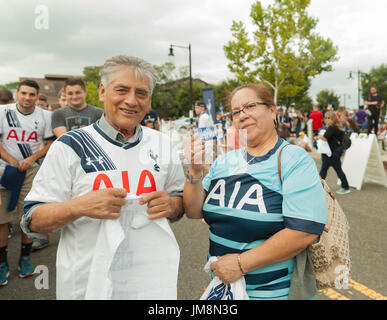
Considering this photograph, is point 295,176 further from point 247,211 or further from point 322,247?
point 322,247

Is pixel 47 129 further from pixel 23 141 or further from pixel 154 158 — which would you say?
pixel 154 158

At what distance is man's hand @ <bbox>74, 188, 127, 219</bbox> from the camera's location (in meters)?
1.22

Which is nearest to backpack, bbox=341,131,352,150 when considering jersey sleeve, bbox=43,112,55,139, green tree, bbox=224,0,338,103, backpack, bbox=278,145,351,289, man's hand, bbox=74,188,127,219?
backpack, bbox=278,145,351,289

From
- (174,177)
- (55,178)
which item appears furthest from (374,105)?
(55,178)

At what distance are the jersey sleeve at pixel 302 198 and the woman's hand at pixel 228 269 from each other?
34 cm

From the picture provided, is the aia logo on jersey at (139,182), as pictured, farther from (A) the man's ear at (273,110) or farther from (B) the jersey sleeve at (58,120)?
(B) the jersey sleeve at (58,120)

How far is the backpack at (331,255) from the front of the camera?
60.8 inches

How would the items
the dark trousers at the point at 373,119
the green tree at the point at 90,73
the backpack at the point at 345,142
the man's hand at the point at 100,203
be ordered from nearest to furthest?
the man's hand at the point at 100,203 < the backpack at the point at 345,142 < the dark trousers at the point at 373,119 < the green tree at the point at 90,73

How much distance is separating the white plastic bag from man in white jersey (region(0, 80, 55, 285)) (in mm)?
2817

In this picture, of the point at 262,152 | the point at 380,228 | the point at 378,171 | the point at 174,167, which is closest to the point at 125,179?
the point at 174,167

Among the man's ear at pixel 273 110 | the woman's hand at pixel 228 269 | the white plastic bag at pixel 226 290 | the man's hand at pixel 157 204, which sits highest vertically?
the man's ear at pixel 273 110

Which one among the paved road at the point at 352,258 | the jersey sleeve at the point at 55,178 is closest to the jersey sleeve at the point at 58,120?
the paved road at the point at 352,258

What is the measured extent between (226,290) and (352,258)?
283cm

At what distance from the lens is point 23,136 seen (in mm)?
3645
